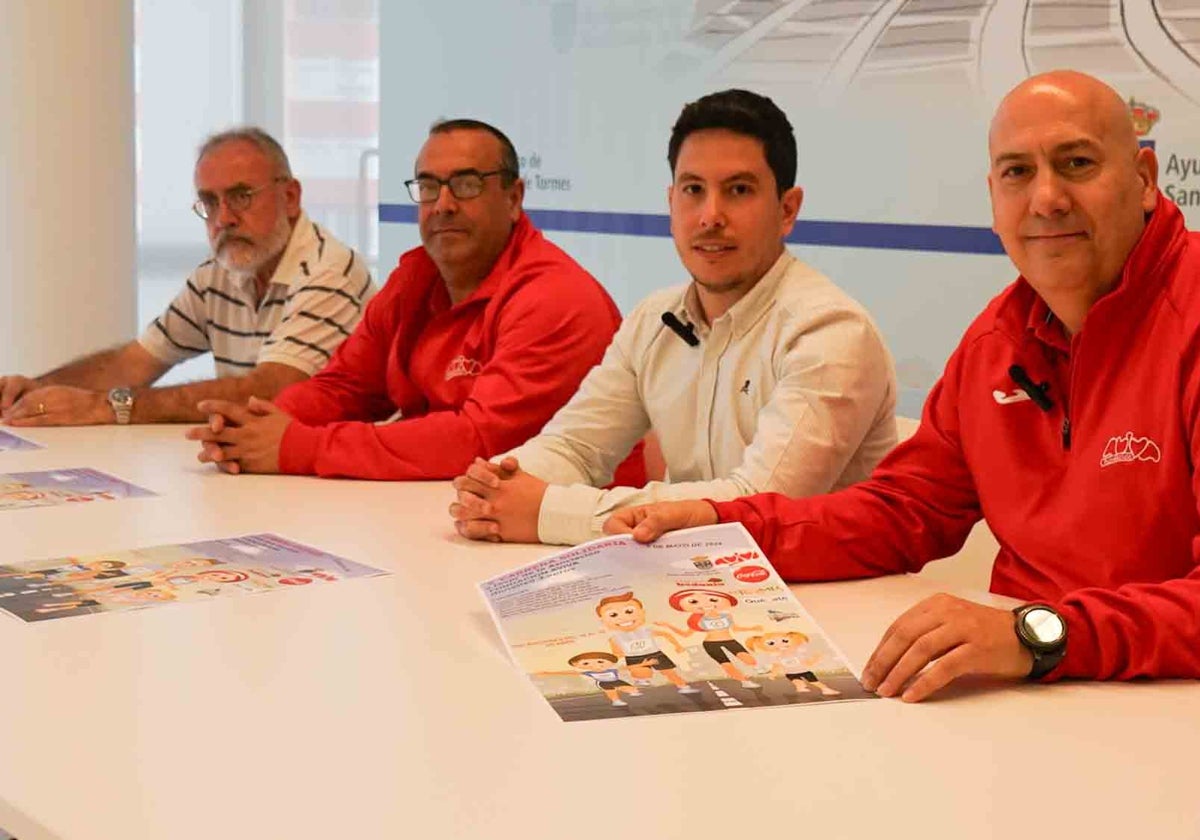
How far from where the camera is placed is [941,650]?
1.43 metres

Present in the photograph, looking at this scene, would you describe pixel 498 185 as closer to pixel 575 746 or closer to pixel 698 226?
pixel 698 226

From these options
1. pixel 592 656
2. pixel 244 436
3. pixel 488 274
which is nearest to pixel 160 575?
pixel 592 656

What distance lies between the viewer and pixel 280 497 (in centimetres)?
247

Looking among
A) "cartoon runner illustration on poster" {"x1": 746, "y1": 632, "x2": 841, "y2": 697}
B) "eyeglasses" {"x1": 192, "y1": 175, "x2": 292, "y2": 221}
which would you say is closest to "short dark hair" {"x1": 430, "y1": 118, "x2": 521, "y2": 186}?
"eyeglasses" {"x1": 192, "y1": 175, "x2": 292, "y2": 221}

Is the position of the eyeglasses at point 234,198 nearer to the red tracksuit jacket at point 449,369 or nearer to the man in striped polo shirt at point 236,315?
the man in striped polo shirt at point 236,315

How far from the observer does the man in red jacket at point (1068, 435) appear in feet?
5.39

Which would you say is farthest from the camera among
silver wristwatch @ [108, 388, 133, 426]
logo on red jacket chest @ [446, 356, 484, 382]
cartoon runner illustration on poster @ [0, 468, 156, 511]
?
silver wristwatch @ [108, 388, 133, 426]

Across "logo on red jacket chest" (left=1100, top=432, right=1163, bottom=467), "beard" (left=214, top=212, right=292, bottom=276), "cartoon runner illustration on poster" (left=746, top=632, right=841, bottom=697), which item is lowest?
"cartoon runner illustration on poster" (left=746, top=632, right=841, bottom=697)

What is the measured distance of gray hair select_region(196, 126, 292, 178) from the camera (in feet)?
11.9

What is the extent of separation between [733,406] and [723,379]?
49mm

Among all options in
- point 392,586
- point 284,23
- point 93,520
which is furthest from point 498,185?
point 284,23

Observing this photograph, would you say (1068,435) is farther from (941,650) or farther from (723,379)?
(723,379)

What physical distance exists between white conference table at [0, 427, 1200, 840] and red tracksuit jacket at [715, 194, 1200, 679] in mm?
81

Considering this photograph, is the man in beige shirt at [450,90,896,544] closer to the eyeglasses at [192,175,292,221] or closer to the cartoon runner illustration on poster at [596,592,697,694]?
the cartoon runner illustration on poster at [596,592,697,694]
